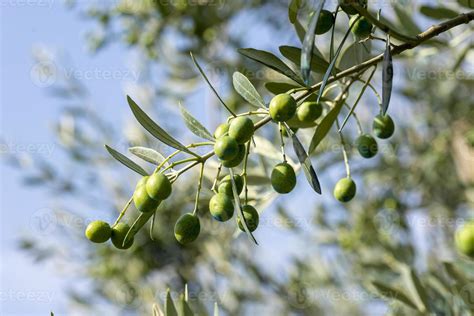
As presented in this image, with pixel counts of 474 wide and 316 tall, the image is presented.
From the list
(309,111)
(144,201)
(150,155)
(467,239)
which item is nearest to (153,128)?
(150,155)

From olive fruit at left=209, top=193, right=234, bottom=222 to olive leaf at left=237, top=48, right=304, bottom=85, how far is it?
220mm

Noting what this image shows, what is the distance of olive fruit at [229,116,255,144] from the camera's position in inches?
38.2

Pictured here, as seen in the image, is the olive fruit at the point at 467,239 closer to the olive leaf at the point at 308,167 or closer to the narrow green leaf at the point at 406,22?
the olive leaf at the point at 308,167

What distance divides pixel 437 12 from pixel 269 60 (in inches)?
24.8

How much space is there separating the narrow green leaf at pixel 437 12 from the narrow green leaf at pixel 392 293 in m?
0.76

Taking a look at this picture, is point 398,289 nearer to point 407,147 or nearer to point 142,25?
point 407,147

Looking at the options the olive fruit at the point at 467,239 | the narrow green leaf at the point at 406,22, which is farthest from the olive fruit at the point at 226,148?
the narrow green leaf at the point at 406,22

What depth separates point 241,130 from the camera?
0.97m

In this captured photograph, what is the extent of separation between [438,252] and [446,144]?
0.71m

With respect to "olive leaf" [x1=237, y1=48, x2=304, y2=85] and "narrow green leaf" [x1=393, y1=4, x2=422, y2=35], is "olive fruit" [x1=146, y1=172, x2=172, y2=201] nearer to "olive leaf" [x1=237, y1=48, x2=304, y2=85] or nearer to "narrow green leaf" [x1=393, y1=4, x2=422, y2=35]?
"olive leaf" [x1=237, y1=48, x2=304, y2=85]

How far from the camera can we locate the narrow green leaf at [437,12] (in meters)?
1.46

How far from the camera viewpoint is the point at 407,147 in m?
3.78

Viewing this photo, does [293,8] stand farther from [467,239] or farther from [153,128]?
[467,239]

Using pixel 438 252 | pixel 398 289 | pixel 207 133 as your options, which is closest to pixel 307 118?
Result: pixel 207 133
